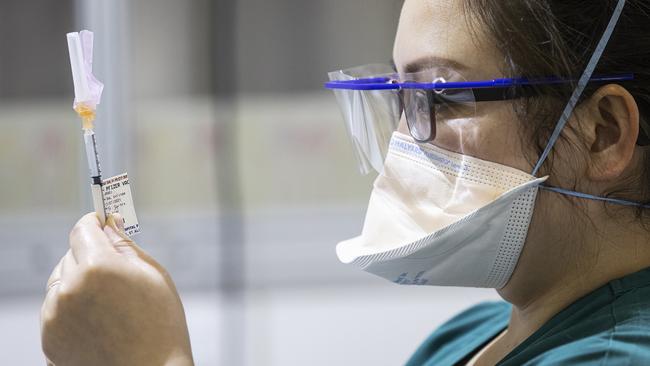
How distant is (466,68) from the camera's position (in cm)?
93

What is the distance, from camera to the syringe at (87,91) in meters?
0.84

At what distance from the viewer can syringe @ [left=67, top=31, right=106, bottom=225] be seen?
2.76ft

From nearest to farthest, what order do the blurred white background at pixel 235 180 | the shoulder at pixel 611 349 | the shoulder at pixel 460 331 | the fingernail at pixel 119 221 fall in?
the shoulder at pixel 611 349, the fingernail at pixel 119 221, the shoulder at pixel 460 331, the blurred white background at pixel 235 180

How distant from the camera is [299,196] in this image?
2854mm

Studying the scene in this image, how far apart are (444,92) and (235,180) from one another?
1.98 meters

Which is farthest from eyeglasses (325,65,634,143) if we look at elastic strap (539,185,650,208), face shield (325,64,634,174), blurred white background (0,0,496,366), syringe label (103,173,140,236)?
blurred white background (0,0,496,366)

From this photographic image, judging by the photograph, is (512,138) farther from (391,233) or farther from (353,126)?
(353,126)

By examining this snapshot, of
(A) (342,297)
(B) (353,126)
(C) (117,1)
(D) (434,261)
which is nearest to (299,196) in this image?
(A) (342,297)

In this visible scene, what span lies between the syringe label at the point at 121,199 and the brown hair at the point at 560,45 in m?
0.44

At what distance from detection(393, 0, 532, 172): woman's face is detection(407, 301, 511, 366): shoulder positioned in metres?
0.34

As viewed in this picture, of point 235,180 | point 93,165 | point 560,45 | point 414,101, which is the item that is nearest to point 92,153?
point 93,165

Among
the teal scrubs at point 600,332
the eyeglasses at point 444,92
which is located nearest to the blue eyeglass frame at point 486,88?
the eyeglasses at point 444,92

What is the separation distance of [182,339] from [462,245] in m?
0.35

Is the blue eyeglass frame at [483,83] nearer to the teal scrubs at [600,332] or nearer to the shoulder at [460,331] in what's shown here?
the teal scrubs at [600,332]
